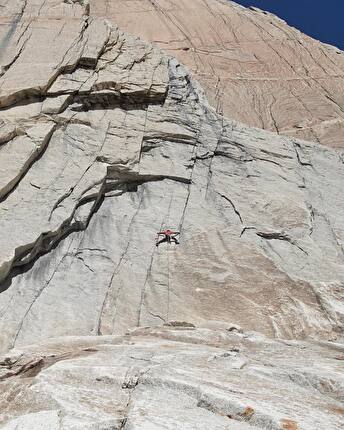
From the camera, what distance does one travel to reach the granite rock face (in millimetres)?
10531

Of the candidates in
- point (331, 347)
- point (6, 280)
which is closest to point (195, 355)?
point (331, 347)

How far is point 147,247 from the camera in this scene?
21266 millimetres

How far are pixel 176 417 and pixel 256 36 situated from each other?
126 ft

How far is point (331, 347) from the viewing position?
1482 cm

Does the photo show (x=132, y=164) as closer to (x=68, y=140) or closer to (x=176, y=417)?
(x=68, y=140)

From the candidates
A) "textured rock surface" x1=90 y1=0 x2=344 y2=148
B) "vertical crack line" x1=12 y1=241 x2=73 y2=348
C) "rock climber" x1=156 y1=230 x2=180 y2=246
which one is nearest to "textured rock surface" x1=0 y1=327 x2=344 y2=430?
"vertical crack line" x1=12 y1=241 x2=73 y2=348

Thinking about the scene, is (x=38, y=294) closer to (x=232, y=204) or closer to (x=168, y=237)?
(x=168, y=237)

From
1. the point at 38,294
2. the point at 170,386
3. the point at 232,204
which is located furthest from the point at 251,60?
the point at 170,386

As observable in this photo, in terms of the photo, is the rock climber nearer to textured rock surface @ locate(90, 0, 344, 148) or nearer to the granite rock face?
the granite rock face

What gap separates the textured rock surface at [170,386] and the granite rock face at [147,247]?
5 cm

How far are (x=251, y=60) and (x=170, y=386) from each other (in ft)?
108

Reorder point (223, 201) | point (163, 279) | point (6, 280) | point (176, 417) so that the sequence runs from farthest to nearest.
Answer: point (223, 201) < point (163, 279) < point (6, 280) < point (176, 417)

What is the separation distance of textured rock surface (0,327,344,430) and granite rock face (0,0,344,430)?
5 cm

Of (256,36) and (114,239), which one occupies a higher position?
(256,36)
